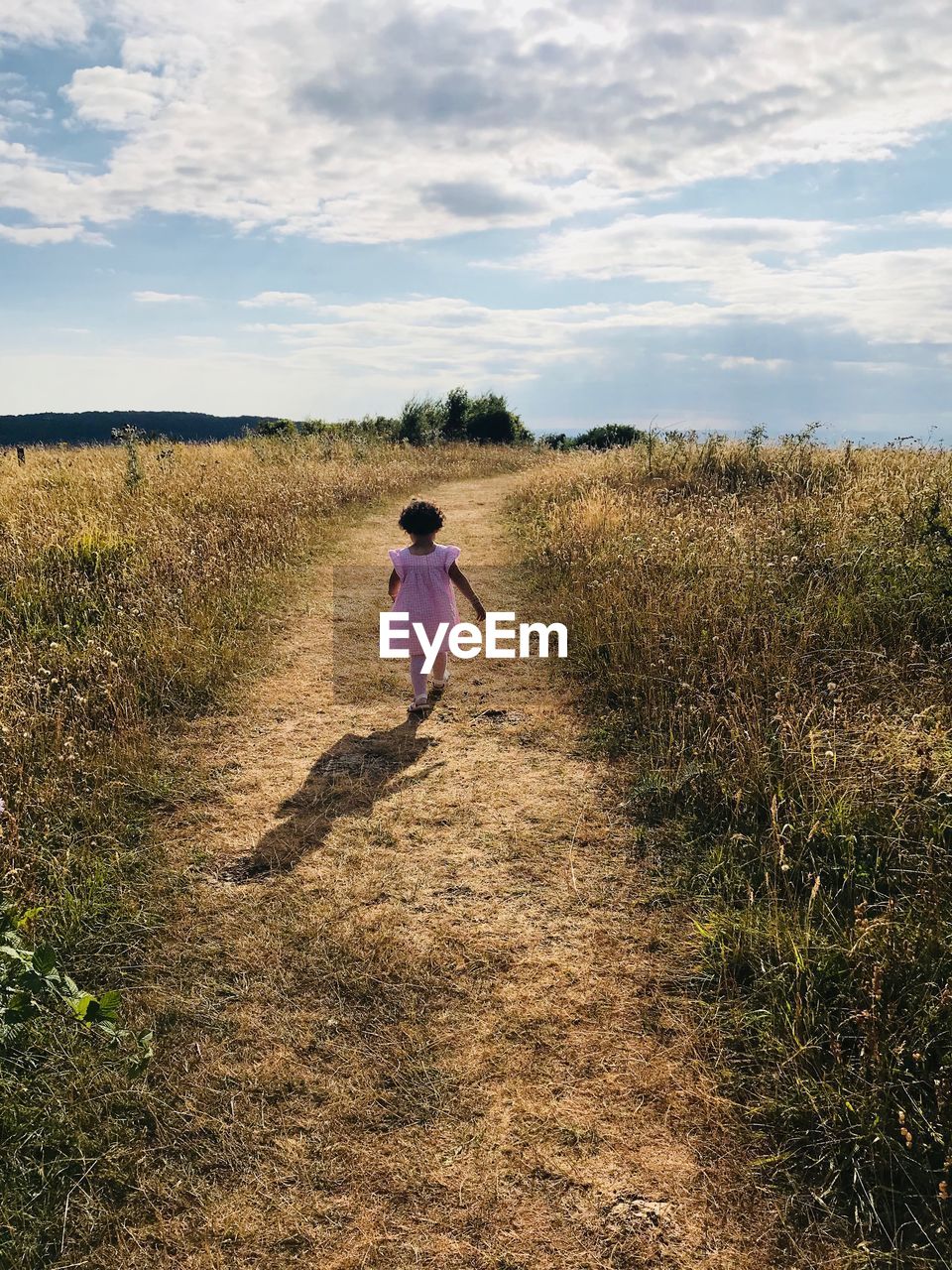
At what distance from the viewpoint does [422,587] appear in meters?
6.04

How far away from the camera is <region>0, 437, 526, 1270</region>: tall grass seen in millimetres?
2588

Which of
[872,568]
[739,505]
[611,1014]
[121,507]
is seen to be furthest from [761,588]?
[121,507]

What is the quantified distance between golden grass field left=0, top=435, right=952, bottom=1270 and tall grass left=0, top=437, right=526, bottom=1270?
21 millimetres

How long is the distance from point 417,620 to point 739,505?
5.44 m

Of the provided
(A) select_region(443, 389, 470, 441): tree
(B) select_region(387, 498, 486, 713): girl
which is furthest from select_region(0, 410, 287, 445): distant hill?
(B) select_region(387, 498, 486, 713): girl

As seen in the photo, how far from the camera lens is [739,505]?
31.6 ft

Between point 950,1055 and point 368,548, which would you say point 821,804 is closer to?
point 950,1055

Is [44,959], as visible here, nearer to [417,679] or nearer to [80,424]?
[417,679]

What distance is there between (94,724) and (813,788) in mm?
4579

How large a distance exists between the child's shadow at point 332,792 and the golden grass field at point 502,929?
0.09ft

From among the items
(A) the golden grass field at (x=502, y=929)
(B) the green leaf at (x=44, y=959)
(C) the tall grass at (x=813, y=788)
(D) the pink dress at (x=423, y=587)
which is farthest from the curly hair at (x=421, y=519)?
(B) the green leaf at (x=44, y=959)

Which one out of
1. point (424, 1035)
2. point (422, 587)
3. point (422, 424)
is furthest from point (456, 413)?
point (424, 1035)

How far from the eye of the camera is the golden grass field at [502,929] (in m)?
2.39

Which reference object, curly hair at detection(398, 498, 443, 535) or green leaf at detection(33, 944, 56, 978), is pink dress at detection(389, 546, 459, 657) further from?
green leaf at detection(33, 944, 56, 978)
